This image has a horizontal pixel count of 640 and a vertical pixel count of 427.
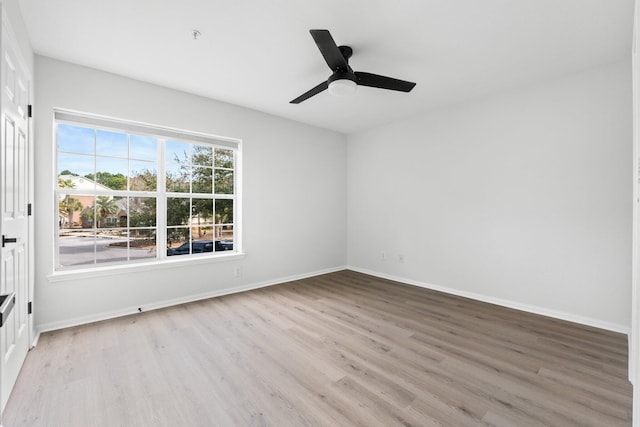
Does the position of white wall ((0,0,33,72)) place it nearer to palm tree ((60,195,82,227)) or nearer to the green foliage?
the green foliage

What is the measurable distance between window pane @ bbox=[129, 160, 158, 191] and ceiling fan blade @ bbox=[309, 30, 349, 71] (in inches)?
95.8

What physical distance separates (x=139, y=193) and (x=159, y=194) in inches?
8.0

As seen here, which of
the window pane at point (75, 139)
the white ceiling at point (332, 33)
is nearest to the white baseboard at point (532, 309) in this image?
the white ceiling at point (332, 33)

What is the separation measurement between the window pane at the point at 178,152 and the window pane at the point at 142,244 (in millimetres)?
883

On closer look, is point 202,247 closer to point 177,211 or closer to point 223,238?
point 223,238

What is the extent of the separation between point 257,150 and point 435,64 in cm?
→ 248

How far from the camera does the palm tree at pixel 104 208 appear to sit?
3086mm

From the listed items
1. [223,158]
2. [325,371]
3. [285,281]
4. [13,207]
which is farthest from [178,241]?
[325,371]

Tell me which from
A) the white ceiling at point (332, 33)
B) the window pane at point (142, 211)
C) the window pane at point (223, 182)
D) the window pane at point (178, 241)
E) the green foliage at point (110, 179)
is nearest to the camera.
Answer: the white ceiling at point (332, 33)

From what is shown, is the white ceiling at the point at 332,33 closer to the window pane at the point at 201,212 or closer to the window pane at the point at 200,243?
the window pane at the point at 201,212

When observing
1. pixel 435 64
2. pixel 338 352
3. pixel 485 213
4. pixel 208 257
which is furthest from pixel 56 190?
pixel 485 213

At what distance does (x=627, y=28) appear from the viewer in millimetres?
2242

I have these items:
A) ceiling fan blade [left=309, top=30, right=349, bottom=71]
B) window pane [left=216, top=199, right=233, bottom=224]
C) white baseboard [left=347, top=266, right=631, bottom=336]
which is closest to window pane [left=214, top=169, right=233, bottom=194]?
window pane [left=216, top=199, right=233, bottom=224]

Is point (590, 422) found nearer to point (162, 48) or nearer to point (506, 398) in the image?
point (506, 398)
